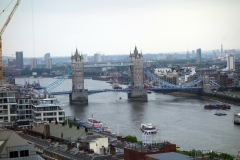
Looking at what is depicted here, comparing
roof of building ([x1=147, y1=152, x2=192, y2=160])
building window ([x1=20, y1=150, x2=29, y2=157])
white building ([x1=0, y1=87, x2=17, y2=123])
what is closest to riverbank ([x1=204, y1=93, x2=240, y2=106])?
white building ([x1=0, y1=87, x2=17, y2=123])

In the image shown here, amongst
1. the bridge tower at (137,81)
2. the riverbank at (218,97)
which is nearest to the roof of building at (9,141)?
the riverbank at (218,97)

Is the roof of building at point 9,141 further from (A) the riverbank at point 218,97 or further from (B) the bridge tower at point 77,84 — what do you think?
(B) the bridge tower at point 77,84

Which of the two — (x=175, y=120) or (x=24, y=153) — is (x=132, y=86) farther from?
(x=24, y=153)

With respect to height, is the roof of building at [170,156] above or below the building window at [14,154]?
below

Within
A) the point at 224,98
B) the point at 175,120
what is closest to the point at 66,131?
the point at 175,120

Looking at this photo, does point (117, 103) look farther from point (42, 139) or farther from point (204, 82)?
point (42, 139)
